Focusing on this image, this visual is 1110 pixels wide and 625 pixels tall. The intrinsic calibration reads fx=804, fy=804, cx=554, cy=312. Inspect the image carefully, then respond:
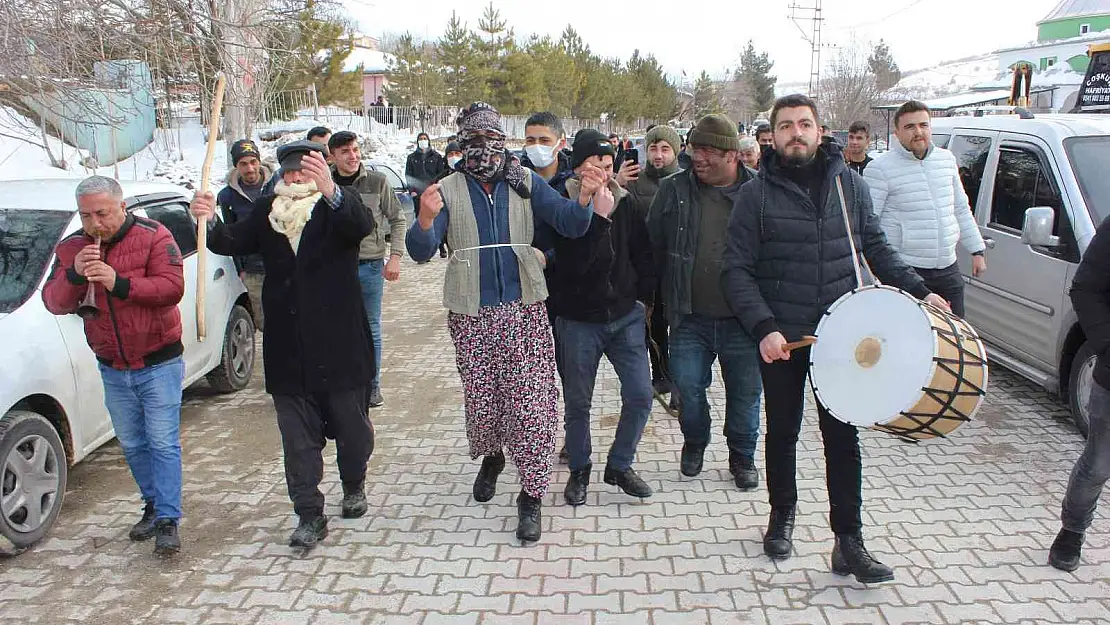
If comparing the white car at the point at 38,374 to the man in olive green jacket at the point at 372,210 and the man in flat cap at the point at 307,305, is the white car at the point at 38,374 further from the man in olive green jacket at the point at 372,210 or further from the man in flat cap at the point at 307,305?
the man in olive green jacket at the point at 372,210

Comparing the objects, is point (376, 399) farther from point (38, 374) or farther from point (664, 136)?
point (664, 136)

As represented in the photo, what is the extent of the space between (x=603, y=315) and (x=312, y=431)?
1549mm

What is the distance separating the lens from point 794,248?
338cm

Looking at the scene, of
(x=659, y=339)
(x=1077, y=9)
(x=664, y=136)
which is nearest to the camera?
(x=659, y=339)

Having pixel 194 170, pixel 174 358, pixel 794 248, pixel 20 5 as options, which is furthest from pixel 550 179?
pixel 194 170

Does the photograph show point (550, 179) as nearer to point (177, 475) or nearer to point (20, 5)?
point (177, 475)

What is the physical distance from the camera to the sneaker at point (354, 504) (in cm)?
420

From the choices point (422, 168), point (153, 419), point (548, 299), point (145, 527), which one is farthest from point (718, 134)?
point (422, 168)

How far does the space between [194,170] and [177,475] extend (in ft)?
62.8

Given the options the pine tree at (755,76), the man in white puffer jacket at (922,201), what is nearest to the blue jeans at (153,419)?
the man in white puffer jacket at (922,201)

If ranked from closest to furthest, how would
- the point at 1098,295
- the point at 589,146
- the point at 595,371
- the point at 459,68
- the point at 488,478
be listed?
1. the point at 1098,295
2. the point at 589,146
3. the point at 595,371
4. the point at 488,478
5. the point at 459,68

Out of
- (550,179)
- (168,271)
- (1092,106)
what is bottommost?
(168,271)

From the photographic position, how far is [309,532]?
3.87m

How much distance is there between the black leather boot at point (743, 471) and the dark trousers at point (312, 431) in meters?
2.05
